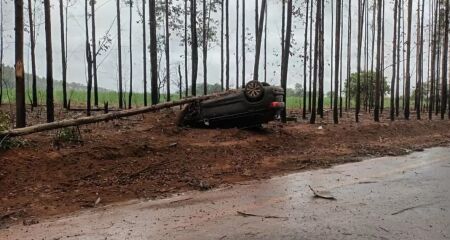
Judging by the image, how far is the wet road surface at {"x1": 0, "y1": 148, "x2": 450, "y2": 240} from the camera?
4.96 metres

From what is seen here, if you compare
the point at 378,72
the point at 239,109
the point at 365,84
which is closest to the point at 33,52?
the point at 239,109

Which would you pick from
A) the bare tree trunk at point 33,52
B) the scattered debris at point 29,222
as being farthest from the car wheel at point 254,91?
the bare tree trunk at point 33,52

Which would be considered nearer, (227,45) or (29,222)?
(29,222)

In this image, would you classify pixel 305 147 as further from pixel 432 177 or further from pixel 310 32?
pixel 310 32

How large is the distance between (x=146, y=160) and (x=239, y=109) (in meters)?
3.27

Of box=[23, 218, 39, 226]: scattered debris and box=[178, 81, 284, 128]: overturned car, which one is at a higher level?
box=[178, 81, 284, 128]: overturned car

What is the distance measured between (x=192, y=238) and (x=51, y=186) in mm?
3341

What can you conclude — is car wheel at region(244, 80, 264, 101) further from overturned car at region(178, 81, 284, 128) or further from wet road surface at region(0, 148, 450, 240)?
wet road surface at region(0, 148, 450, 240)

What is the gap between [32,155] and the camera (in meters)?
7.84

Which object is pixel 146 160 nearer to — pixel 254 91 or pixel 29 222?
pixel 29 222

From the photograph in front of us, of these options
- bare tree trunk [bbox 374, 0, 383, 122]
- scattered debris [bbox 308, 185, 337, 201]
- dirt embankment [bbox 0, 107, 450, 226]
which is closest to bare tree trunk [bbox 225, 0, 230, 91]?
bare tree trunk [bbox 374, 0, 383, 122]

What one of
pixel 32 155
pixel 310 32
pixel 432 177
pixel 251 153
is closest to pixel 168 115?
pixel 251 153

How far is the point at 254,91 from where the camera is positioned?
11.0 m

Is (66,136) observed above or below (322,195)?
above
